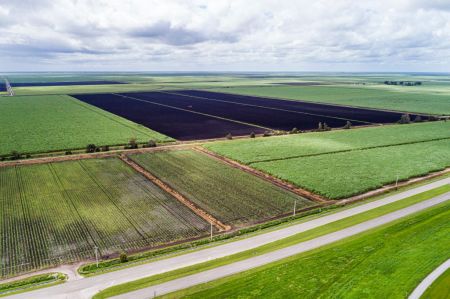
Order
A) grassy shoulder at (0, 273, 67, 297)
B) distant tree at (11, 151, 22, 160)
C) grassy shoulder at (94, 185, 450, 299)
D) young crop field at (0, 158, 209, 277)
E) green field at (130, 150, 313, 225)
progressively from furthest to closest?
distant tree at (11, 151, 22, 160)
green field at (130, 150, 313, 225)
young crop field at (0, 158, 209, 277)
grassy shoulder at (94, 185, 450, 299)
grassy shoulder at (0, 273, 67, 297)

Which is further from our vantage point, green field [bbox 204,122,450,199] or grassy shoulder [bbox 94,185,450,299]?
green field [bbox 204,122,450,199]

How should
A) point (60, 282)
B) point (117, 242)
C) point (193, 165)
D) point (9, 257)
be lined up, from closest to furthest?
1. point (60, 282)
2. point (9, 257)
3. point (117, 242)
4. point (193, 165)

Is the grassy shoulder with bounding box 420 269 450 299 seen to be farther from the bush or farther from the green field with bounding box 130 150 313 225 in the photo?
the bush

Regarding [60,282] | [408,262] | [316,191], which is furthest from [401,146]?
[60,282]

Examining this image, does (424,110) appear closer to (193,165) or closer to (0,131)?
(193,165)

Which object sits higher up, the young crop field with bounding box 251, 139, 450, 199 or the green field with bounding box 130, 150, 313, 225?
the young crop field with bounding box 251, 139, 450, 199

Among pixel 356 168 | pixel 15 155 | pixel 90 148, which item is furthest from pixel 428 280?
pixel 15 155

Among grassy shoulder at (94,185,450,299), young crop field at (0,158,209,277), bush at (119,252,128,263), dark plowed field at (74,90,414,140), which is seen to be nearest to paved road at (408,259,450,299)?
grassy shoulder at (94,185,450,299)

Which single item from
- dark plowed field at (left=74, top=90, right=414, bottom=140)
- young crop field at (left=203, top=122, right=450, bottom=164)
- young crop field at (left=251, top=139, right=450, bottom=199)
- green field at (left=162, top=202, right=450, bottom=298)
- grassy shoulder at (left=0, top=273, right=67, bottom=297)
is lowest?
grassy shoulder at (left=0, top=273, right=67, bottom=297)
